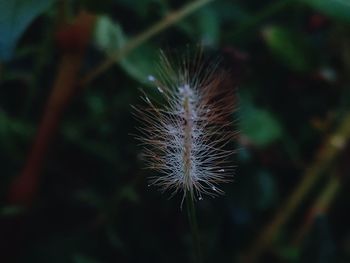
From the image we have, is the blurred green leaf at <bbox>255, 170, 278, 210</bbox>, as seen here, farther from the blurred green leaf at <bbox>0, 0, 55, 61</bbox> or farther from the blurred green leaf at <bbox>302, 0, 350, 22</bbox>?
the blurred green leaf at <bbox>0, 0, 55, 61</bbox>

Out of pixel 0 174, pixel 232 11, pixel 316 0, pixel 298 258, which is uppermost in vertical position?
pixel 232 11

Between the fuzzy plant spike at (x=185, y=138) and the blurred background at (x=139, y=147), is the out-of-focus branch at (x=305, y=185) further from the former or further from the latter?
the fuzzy plant spike at (x=185, y=138)

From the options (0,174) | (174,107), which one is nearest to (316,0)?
(174,107)

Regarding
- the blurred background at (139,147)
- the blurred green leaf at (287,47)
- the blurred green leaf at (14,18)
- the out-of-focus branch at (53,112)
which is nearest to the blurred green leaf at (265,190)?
the blurred background at (139,147)

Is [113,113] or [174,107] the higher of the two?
[113,113]

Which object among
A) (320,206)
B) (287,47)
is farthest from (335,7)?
(320,206)

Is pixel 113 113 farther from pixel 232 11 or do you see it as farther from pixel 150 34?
pixel 232 11

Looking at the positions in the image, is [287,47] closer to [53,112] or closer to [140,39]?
[140,39]
